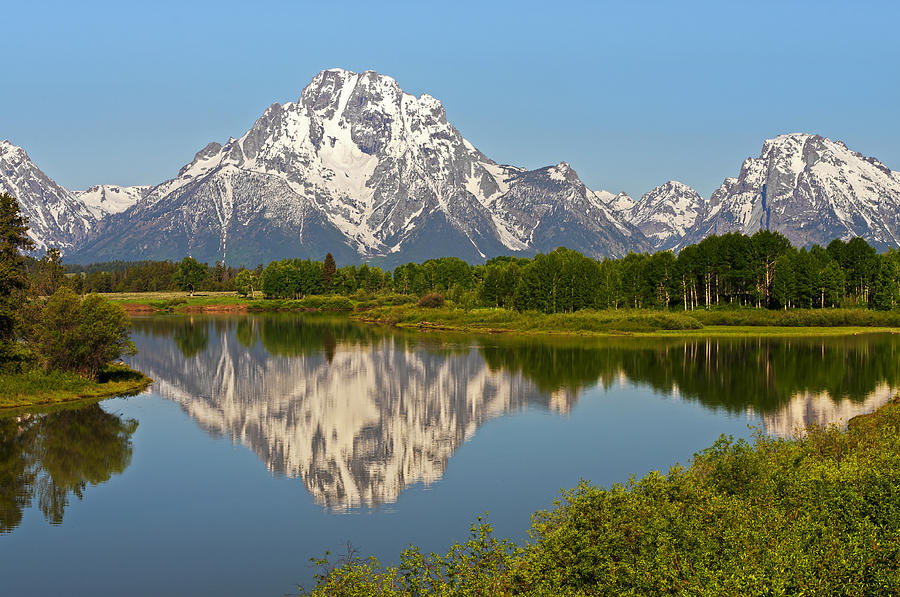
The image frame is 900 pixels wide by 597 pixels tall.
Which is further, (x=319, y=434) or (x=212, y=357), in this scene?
Result: (x=212, y=357)

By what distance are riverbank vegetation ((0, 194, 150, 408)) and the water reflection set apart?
4850mm

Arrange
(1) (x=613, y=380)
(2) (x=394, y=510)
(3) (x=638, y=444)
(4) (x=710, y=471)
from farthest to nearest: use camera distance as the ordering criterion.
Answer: (1) (x=613, y=380) < (3) (x=638, y=444) < (2) (x=394, y=510) < (4) (x=710, y=471)

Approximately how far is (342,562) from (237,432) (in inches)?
1183

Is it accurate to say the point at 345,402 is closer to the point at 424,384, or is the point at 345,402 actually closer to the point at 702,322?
the point at 424,384

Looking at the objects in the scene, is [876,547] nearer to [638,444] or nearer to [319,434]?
[638,444]

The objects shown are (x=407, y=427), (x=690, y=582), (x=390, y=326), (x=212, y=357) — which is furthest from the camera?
(x=390, y=326)

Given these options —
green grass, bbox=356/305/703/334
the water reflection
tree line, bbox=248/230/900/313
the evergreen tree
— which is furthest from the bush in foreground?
tree line, bbox=248/230/900/313

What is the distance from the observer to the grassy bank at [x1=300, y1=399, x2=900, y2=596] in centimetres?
1988

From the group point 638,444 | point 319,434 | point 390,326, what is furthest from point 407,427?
point 390,326

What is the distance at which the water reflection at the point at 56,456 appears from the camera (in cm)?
4031

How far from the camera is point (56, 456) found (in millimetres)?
48750

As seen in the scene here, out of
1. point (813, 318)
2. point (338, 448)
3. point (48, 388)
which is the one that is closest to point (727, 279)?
point (813, 318)

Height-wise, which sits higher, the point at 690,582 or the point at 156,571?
the point at 690,582

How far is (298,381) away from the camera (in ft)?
279
